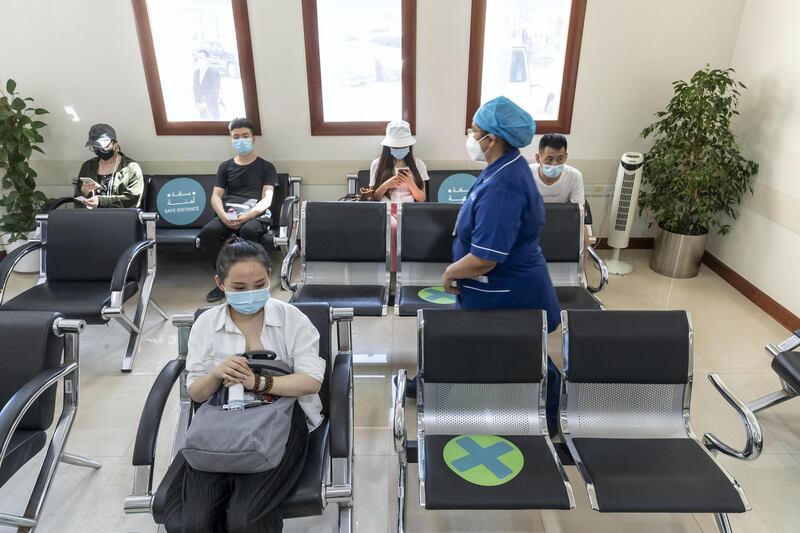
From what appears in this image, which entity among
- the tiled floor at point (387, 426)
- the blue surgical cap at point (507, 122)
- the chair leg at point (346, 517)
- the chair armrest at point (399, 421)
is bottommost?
the tiled floor at point (387, 426)

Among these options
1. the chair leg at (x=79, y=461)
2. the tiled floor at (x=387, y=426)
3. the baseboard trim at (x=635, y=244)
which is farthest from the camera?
the baseboard trim at (x=635, y=244)

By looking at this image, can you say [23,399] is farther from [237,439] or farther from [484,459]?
[484,459]

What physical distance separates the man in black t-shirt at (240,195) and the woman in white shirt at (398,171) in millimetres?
913

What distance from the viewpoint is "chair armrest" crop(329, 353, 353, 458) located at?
5.78ft

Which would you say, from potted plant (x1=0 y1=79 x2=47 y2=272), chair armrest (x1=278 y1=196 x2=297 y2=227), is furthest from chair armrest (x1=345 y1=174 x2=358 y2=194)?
potted plant (x1=0 y1=79 x2=47 y2=272)

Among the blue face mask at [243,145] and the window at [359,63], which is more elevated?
the window at [359,63]

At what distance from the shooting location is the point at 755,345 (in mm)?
3402

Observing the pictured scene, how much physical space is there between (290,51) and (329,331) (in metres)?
2.92

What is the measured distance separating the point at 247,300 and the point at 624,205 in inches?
136

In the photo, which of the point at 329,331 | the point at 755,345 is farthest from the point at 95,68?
the point at 755,345

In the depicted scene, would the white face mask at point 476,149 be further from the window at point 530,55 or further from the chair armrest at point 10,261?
the chair armrest at point 10,261

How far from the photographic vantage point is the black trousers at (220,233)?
4012mm

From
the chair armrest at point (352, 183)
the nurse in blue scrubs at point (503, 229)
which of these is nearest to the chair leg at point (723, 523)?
the nurse in blue scrubs at point (503, 229)

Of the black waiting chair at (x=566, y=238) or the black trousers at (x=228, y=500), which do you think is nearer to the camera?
the black trousers at (x=228, y=500)
